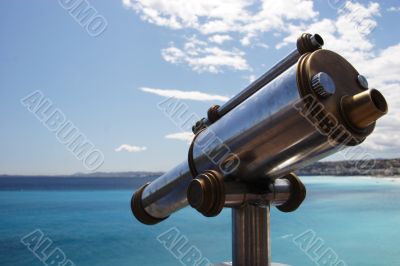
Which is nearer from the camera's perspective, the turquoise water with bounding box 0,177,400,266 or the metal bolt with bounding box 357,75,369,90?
the metal bolt with bounding box 357,75,369,90

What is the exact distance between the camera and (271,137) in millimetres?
1420

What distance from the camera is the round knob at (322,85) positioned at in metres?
1.23

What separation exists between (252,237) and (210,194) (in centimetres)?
28

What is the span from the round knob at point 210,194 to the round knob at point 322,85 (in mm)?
495

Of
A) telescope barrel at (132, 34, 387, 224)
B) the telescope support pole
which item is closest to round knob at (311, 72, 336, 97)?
telescope barrel at (132, 34, 387, 224)

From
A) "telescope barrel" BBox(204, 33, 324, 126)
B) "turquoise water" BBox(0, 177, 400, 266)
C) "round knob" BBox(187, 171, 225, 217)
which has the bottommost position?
"round knob" BBox(187, 171, 225, 217)

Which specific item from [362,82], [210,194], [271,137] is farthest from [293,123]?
[210,194]

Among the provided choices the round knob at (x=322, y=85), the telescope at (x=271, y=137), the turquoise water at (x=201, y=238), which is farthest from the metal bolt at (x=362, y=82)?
the turquoise water at (x=201, y=238)

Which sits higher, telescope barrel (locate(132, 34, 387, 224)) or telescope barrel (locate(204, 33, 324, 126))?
telescope barrel (locate(204, 33, 324, 126))

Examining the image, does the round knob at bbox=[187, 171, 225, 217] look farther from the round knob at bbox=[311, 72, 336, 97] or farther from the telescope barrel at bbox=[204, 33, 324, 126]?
the round knob at bbox=[311, 72, 336, 97]

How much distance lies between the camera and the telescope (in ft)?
4.17

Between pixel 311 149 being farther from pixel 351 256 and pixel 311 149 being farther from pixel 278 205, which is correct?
pixel 351 256

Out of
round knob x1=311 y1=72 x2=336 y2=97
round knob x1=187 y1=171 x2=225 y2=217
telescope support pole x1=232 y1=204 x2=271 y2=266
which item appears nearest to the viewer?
round knob x1=311 y1=72 x2=336 y2=97

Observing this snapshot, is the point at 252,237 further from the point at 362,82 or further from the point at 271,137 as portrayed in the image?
the point at 362,82
